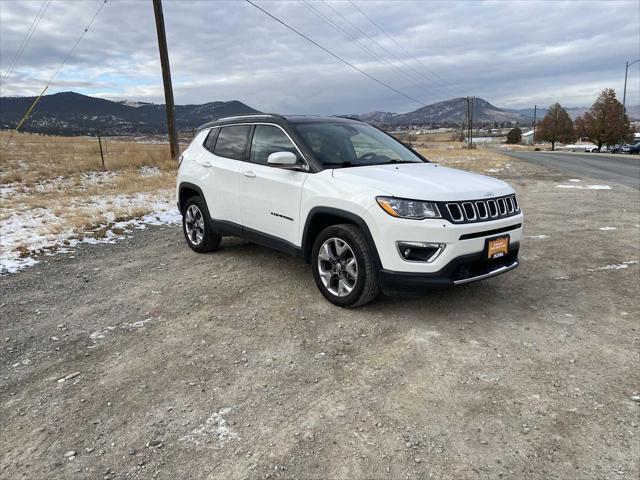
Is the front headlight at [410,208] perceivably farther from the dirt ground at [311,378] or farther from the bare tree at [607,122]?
the bare tree at [607,122]

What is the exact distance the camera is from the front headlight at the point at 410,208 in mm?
3602

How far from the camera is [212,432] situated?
2580 mm

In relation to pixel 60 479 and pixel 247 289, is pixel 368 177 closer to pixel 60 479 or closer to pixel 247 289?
pixel 247 289

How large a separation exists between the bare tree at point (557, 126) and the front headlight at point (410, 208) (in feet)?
301

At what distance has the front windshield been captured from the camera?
4531 mm

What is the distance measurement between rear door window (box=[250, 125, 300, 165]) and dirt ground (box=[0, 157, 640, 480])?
4.41 ft

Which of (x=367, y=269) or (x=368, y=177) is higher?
(x=368, y=177)

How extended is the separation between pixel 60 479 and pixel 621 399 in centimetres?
321

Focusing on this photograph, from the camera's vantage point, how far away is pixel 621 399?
284 cm

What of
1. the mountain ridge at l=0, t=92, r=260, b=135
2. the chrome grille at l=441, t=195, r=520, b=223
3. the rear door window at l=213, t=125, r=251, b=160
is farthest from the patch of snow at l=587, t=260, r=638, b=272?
the mountain ridge at l=0, t=92, r=260, b=135

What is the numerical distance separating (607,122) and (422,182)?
240 feet

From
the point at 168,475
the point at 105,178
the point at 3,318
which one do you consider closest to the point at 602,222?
the point at 168,475

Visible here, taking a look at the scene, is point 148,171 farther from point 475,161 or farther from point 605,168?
point 605,168

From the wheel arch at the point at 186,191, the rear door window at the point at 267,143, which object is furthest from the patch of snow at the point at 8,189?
the rear door window at the point at 267,143
